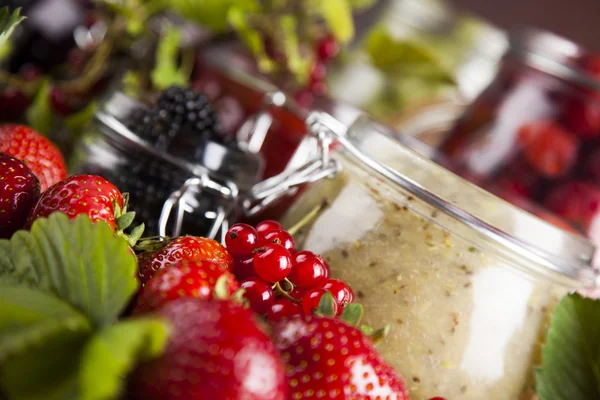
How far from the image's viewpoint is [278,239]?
0.44 metres

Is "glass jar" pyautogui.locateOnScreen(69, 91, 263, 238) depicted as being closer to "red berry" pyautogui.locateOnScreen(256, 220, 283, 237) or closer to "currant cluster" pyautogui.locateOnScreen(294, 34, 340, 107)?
"red berry" pyautogui.locateOnScreen(256, 220, 283, 237)

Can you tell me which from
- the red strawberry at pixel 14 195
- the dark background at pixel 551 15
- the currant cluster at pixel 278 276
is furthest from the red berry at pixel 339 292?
the dark background at pixel 551 15

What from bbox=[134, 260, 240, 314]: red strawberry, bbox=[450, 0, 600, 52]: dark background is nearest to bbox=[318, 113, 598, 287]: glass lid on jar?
bbox=[134, 260, 240, 314]: red strawberry

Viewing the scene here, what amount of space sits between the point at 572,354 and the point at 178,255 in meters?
0.31

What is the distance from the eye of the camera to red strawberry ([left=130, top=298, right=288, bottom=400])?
0.86 ft

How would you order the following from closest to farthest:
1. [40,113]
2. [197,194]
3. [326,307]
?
[326,307]
[197,194]
[40,113]

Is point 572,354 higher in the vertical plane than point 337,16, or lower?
lower

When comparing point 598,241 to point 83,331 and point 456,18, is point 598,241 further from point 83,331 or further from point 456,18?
point 83,331

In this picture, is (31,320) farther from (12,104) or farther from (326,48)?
(326,48)

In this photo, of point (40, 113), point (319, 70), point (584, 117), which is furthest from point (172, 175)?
point (584, 117)

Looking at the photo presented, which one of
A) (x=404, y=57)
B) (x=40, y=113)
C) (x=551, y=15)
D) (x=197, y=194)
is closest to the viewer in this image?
(x=197, y=194)

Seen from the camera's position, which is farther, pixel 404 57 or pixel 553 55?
pixel 404 57

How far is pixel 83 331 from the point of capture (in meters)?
0.27

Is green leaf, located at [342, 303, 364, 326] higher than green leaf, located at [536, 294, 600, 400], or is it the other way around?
green leaf, located at [342, 303, 364, 326]
